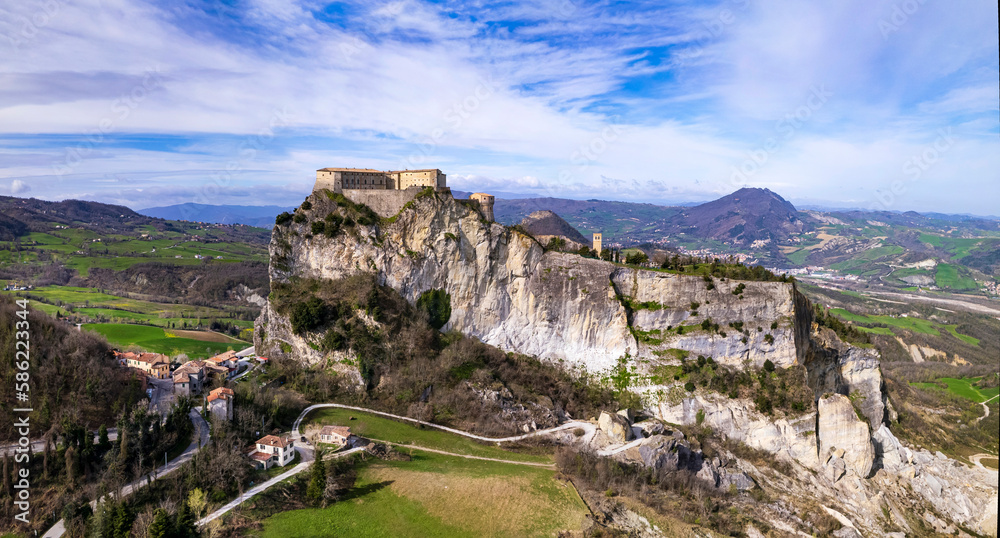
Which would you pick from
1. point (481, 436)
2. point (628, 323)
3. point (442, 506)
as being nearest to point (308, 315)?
point (481, 436)

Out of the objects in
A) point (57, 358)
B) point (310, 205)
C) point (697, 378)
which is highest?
point (310, 205)

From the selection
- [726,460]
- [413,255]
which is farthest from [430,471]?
[726,460]

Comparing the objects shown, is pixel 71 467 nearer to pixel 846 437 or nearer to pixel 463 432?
pixel 463 432

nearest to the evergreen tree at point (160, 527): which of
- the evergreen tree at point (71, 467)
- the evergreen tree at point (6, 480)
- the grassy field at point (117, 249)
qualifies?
the evergreen tree at point (71, 467)

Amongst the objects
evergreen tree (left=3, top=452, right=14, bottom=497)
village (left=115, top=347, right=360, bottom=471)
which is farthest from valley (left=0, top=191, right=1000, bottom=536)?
evergreen tree (left=3, top=452, right=14, bottom=497)

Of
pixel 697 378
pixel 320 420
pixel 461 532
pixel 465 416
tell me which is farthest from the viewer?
pixel 697 378

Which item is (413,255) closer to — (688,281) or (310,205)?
(310,205)
